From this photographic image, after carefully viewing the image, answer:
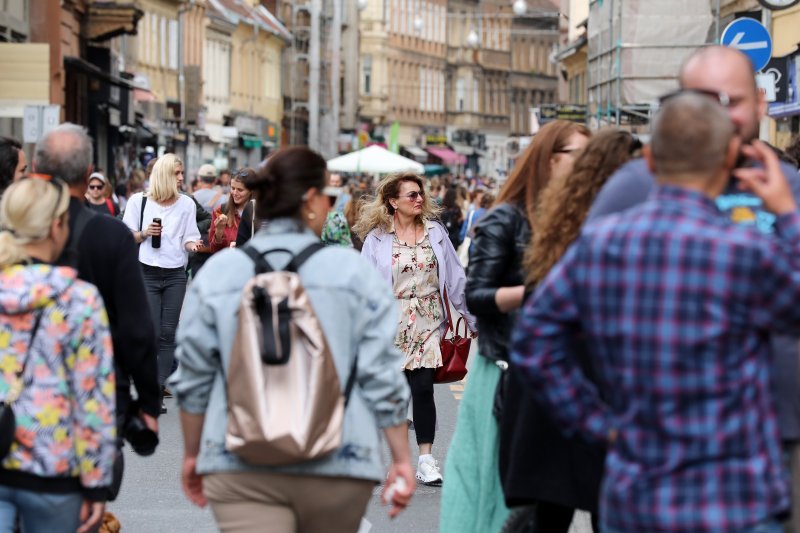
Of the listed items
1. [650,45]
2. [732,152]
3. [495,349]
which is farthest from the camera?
[650,45]

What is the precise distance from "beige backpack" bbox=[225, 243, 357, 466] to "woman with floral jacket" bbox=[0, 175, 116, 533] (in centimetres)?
58

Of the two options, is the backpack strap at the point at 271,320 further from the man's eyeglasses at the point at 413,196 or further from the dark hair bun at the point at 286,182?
the man's eyeglasses at the point at 413,196

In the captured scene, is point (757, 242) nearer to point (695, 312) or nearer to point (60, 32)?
point (695, 312)

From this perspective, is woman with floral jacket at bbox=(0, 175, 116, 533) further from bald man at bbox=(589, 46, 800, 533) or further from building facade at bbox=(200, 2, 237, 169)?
building facade at bbox=(200, 2, 237, 169)

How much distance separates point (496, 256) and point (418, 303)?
3.82 m

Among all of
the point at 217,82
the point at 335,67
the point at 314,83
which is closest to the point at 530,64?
the point at 217,82

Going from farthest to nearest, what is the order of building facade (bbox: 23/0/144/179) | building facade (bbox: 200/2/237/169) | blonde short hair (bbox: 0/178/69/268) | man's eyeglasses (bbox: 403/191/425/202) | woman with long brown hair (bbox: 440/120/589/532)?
building facade (bbox: 200/2/237/169), building facade (bbox: 23/0/144/179), man's eyeglasses (bbox: 403/191/425/202), woman with long brown hair (bbox: 440/120/589/532), blonde short hair (bbox: 0/178/69/268)

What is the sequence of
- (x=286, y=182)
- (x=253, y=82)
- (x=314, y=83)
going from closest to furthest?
1. (x=286, y=182)
2. (x=314, y=83)
3. (x=253, y=82)

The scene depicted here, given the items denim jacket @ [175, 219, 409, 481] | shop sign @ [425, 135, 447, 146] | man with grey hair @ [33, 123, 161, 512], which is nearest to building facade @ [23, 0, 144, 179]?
man with grey hair @ [33, 123, 161, 512]

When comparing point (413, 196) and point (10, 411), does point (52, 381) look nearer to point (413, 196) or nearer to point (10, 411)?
point (10, 411)

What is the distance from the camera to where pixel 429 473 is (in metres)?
9.99

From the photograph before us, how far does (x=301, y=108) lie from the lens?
9731cm

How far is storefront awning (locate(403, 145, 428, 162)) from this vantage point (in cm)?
11556

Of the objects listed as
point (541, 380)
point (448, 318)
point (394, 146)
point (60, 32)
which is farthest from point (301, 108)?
point (541, 380)
